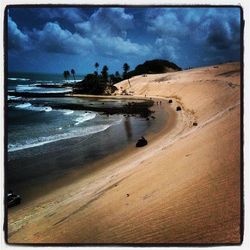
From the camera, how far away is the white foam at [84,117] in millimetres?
15062

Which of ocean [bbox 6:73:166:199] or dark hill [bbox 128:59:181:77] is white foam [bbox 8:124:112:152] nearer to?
ocean [bbox 6:73:166:199]

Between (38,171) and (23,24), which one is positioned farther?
(38,171)

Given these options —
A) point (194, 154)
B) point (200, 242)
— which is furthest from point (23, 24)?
point (200, 242)

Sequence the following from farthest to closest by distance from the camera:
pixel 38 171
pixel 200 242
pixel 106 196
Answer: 1. pixel 38 171
2. pixel 106 196
3. pixel 200 242

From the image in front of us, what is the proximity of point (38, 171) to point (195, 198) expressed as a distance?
3.87 m

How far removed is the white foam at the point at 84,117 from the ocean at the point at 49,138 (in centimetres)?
5

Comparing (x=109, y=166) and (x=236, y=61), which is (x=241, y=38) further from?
(x=109, y=166)

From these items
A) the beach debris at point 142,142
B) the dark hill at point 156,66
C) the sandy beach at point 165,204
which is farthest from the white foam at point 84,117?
the sandy beach at point 165,204

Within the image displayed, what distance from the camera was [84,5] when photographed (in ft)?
17.7

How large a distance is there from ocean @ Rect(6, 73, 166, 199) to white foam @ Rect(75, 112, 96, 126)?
5 cm

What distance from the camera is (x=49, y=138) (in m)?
10.7

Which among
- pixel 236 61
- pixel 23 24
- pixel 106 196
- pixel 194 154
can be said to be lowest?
pixel 106 196

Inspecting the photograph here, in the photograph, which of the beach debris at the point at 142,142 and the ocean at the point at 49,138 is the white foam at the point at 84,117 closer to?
the ocean at the point at 49,138

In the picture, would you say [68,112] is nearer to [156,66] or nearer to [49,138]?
[49,138]
